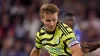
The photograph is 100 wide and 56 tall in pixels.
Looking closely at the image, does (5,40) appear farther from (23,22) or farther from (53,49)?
(53,49)

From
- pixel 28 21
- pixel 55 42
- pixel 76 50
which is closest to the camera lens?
pixel 76 50

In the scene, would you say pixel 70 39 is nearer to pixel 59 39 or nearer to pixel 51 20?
pixel 59 39

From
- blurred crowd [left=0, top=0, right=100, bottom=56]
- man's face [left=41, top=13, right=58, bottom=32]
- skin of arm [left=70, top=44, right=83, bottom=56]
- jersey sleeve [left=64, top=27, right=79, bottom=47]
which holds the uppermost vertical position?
man's face [left=41, top=13, right=58, bottom=32]

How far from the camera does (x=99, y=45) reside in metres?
4.85

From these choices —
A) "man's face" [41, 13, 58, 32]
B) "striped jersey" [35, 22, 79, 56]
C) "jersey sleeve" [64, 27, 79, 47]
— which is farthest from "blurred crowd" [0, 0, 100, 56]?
"jersey sleeve" [64, 27, 79, 47]

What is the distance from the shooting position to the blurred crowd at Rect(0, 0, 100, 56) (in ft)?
31.2

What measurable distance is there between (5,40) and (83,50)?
5.55 m

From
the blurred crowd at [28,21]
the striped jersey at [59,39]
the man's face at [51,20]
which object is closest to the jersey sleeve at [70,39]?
the striped jersey at [59,39]

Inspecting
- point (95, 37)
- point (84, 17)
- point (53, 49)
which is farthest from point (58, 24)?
point (84, 17)

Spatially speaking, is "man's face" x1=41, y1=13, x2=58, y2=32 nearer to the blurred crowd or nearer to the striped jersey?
the striped jersey

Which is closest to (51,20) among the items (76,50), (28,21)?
(76,50)

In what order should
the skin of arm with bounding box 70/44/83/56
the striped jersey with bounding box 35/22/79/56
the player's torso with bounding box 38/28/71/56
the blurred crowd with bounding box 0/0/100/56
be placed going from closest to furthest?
1. the skin of arm with bounding box 70/44/83/56
2. the striped jersey with bounding box 35/22/79/56
3. the player's torso with bounding box 38/28/71/56
4. the blurred crowd with bounding box 0/0/100/56

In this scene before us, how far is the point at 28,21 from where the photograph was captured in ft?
34.1

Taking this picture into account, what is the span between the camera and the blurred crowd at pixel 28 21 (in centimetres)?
952
